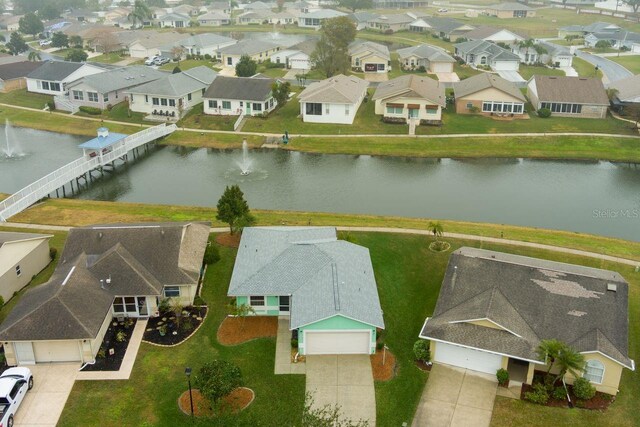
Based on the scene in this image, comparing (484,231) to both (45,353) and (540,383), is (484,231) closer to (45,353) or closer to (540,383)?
(540,383)

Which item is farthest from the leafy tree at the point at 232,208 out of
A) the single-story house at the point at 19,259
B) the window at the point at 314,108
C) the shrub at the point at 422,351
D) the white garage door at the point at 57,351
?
the window at the point at 314,108

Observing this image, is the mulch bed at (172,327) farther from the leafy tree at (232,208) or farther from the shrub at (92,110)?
the shrub at (92,110)

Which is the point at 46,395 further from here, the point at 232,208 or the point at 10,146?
the point at 10,146

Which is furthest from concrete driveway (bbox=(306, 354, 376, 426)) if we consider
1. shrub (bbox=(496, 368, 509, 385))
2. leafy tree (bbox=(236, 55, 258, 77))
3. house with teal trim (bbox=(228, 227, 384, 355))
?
leafy tree (bbox=(236, 55, 258, 77))

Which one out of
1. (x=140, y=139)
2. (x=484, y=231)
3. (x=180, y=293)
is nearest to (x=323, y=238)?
(x=180, y=293)

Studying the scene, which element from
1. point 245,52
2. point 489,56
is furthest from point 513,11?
point 245,52
